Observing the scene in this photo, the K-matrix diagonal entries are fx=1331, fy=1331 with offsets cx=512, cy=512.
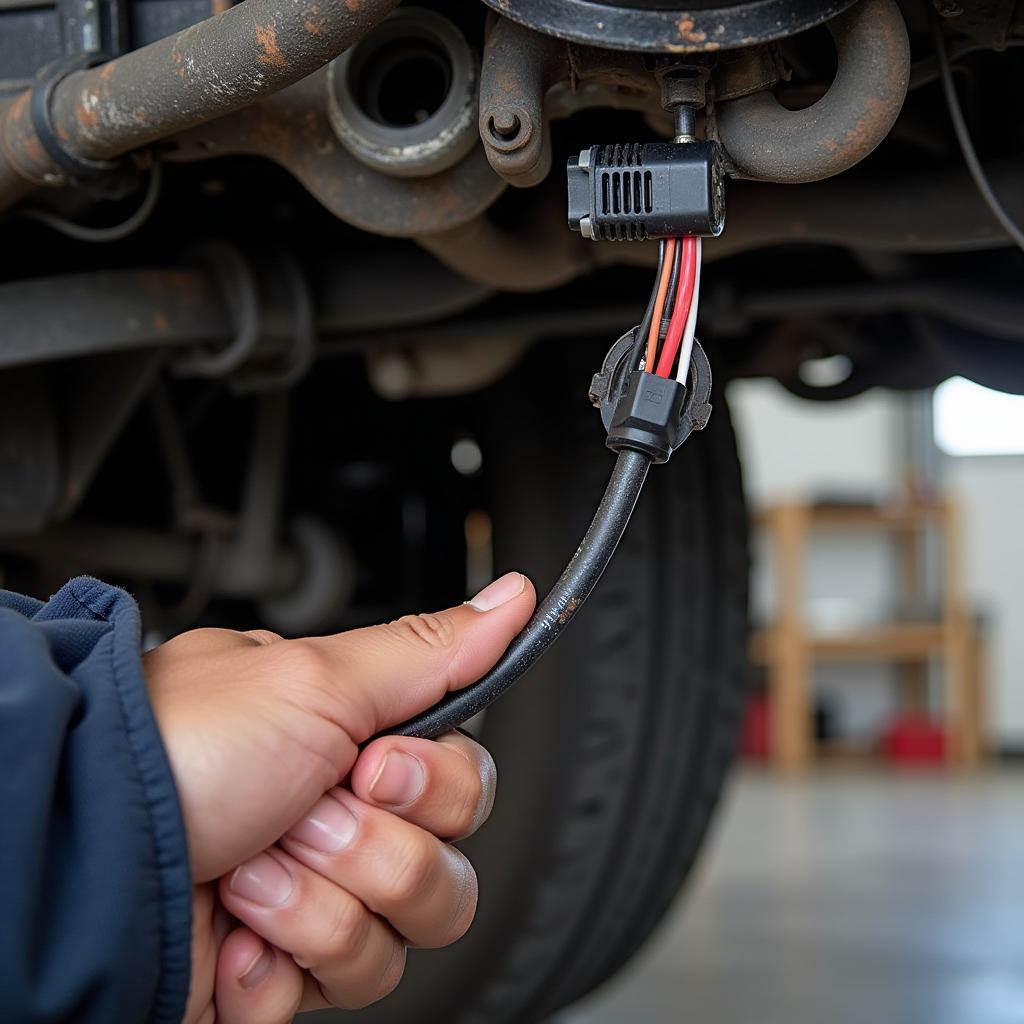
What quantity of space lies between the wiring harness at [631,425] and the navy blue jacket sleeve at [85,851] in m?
0.11

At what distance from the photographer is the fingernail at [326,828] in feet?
1.58

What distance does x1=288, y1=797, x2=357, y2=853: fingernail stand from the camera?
18.9 inches

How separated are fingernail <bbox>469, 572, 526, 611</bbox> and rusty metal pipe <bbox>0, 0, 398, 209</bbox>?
0.76ft

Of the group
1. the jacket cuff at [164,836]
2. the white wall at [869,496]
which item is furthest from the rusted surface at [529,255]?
the white wall at [869,496]

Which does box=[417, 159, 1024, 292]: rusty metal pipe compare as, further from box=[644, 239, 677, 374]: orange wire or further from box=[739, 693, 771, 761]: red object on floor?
box=[739, 693, 771, 761]: red object on floor

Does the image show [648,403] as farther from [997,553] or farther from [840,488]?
[997,553]

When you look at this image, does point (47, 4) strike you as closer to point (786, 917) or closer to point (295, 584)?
point (295, 584)

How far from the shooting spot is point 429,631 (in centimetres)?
51

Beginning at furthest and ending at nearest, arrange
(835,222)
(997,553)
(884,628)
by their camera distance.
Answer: (997,553)
(884,628)
(835,222)

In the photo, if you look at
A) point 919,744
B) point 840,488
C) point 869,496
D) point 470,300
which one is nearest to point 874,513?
point 869,496

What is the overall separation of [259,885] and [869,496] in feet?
15.8

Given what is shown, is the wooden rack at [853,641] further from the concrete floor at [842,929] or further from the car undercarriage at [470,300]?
the car undercarriage at [470,300]

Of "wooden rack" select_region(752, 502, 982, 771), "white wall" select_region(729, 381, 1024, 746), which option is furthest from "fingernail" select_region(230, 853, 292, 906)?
"white wall" select_region(729, 381, 1024, 746)

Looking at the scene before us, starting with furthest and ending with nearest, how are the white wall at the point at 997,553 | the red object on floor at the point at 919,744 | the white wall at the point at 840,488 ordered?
the white wall at the point at 840,488, the white wall at the point at 997,553, the red object on floor at the point at 919,744
